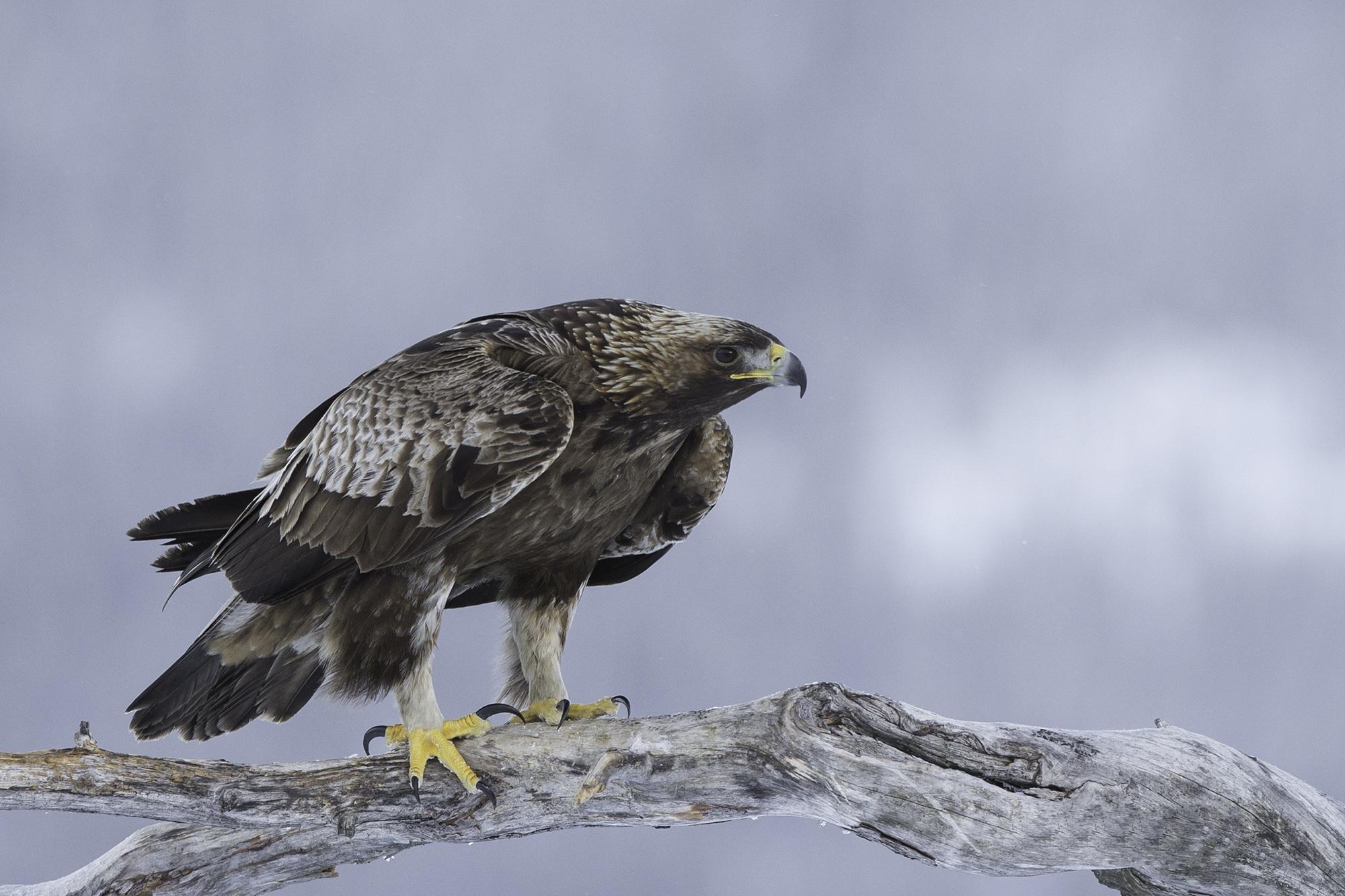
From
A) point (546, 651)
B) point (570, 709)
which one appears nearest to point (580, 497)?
point (546, 651)

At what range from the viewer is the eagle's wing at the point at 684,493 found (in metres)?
5.92

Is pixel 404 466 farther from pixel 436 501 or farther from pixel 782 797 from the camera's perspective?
pixel 782 797

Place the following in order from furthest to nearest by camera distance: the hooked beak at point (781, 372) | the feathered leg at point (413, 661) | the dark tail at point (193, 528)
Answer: the dark tail at point (193, 528) < the hooked beak at point (781, 372) < the feathered leg at point (413, 661)

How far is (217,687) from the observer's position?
549 cm

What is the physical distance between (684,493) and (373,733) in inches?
73.1

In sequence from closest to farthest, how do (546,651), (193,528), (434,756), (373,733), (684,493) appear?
(434,756) < (373,733) < (193,528) < (546,651) < (684,493)

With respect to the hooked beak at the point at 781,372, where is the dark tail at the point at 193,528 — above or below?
below

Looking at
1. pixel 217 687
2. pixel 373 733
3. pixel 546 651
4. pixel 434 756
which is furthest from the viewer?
pixel 546 651

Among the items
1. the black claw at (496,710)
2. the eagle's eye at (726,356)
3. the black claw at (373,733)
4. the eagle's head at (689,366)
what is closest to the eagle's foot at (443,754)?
the black claw at (373,733)

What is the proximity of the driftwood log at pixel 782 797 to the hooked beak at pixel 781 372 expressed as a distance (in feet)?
4.27

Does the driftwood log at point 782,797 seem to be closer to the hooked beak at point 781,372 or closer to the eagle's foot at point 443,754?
the eagle's foot at point 443,754

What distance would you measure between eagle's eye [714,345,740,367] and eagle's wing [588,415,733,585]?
0.77 metres

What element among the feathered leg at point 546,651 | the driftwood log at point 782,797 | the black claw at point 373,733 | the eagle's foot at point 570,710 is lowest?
the driftwood log at point 782,797

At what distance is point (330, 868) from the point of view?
5.21 metres
